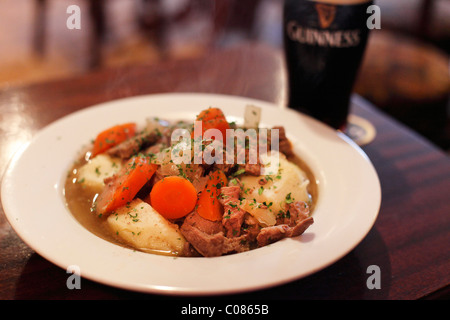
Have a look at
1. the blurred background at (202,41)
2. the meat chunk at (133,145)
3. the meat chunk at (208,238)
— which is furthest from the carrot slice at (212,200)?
the blurred background at (202,41)

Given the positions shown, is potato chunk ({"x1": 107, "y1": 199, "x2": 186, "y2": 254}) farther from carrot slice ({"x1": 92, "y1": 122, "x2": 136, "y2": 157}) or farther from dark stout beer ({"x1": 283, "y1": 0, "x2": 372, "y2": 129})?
dark stout beer ({"x1": 283, "y1": 0, "x2": 372, "y2": 129})

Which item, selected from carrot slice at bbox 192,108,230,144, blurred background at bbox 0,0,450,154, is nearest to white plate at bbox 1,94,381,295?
carrot slice at bbox 192,108,230,144

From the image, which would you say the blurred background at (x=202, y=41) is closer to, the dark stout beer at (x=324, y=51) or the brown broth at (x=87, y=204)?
the dark stout beer at (x=324, y=51)

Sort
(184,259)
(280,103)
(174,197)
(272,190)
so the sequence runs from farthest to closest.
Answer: (280,103)
(272,190)
(174,197)
(184,259)

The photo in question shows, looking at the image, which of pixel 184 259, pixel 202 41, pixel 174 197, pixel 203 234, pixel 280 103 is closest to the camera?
pixel 184 259

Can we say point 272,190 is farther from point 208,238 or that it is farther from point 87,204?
point 87,204

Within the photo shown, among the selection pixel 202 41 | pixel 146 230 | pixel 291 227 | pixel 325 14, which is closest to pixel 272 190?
pixel 291 227
